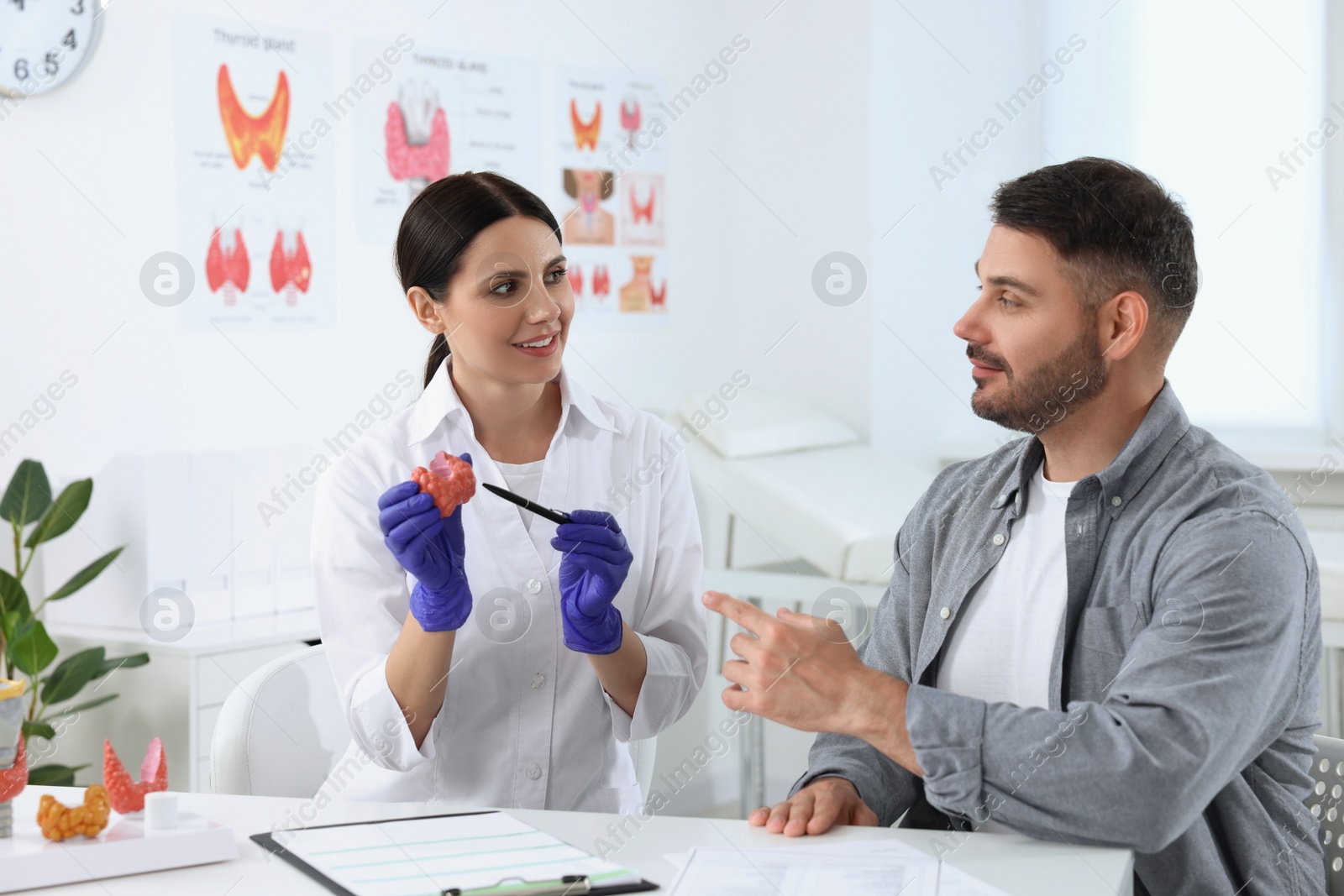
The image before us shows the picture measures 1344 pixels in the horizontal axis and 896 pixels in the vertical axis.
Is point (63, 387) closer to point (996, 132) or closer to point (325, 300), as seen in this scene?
point (325, 300)

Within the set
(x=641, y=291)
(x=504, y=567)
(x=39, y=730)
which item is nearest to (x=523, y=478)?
(x=504, y=567)

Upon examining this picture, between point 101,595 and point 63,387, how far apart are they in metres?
0.43

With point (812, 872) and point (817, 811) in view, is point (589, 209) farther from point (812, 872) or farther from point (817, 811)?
point (812, 872)

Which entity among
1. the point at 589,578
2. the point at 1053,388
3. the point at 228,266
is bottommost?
the point at 589,578

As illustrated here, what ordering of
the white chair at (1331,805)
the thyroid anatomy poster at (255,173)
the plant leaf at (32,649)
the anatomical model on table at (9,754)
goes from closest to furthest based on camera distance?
1. the anatomical model on table at (9,754)
2. the white chair at (1331,805)
3. the plant leaf at (32,649)
4. the thyroid anatomy poster at (255,173)

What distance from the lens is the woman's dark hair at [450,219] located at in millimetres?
1656

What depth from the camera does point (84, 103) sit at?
257 centimetres

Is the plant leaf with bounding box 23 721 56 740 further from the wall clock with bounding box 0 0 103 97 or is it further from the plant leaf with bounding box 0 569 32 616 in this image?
the wall clock with bounding box 0 0 103 97

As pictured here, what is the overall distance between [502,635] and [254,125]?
1.72 metres

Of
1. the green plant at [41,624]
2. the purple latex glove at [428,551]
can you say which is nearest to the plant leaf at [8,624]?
the green plant at [41,624]

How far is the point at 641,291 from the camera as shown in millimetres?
3742

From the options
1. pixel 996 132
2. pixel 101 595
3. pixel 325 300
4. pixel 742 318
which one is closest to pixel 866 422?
pixel 742 318

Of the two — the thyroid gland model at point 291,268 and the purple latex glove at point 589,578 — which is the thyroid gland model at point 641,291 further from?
the purple latex glove at point 589,578

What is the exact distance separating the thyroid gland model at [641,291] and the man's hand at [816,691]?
2.59 metres
